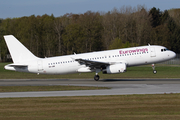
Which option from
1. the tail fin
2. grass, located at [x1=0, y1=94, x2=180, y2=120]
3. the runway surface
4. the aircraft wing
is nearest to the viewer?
grass, located at [x1=0, y1=94, x2=180, y2=120]

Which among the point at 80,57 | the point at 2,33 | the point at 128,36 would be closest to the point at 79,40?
the point at 128,36

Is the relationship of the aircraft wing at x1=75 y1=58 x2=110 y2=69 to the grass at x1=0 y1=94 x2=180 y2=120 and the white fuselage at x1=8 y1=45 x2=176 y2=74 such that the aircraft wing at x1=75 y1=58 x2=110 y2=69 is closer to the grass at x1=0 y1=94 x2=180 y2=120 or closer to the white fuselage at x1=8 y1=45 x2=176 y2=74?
the white fuselage at x1=8 y1=45 x2=176 y2=74

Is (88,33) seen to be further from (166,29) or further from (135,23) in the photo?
(166,29)

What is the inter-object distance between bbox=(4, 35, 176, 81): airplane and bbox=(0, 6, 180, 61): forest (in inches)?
2292

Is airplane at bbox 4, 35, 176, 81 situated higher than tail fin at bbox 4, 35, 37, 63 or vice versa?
tail fin at bbox 4, 35, 37, 63

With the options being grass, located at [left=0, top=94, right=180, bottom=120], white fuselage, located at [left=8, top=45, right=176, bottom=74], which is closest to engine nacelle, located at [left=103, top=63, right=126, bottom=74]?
white fuselage, located at [left=8, top=45, right=176, bottom=74]

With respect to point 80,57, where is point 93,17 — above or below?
above

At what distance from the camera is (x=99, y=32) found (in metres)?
109

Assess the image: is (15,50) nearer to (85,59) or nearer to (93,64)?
(85,59)

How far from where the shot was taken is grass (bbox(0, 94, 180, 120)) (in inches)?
563

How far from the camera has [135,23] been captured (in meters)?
113

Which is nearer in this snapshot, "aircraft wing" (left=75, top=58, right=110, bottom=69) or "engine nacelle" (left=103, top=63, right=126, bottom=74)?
"engine nacelle" (left=103, top=63, right=126, bottom=74)

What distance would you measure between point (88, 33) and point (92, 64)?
2759 inches

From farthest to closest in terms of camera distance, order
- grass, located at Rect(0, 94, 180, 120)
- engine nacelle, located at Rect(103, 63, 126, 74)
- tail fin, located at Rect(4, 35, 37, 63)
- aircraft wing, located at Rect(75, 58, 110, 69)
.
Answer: tail fin, located at Rect(4, 35, 37, 63)
aircraft wing, located at Rect(75, 58, 110, 69)
engine nacelle, located at Rect(103, 63, 126, 74)
grass, located at Rect(0, 94, 180, 120)
